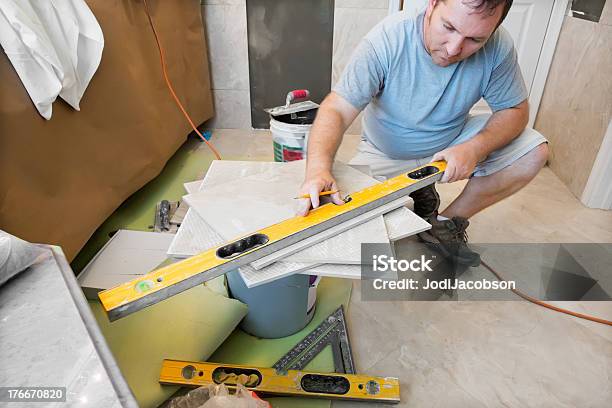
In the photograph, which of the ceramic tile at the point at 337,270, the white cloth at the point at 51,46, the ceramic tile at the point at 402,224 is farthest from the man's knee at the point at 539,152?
the white cloth at the point at 51,46

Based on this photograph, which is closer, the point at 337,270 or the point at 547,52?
the point at 337,270

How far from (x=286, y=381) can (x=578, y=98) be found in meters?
1.87

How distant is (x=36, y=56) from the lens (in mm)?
1021

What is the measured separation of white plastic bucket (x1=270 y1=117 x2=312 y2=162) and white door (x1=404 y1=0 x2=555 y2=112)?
105cm

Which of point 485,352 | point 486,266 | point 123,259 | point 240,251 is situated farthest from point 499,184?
point 123,259

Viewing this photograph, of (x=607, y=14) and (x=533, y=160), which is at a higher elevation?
(x=607, y=14)

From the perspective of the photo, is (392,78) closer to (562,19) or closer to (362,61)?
(362,61)

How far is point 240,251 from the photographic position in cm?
72

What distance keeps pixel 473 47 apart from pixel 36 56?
3.64ft

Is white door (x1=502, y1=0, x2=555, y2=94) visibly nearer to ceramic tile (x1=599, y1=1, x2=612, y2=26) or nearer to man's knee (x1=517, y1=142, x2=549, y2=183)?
ceramic tile (x1=599, y1=1, x2=612, y2=26)

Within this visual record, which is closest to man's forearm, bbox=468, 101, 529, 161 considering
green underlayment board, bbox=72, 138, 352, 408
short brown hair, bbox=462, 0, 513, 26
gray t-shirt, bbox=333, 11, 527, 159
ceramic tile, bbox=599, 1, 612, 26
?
gray t-shirt, bbox=333, 11, 527, 159

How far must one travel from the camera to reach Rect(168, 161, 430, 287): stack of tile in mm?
742

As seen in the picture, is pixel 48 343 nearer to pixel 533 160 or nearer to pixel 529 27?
pixel 533 160

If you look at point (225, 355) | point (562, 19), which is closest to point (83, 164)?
point (225, 355)
